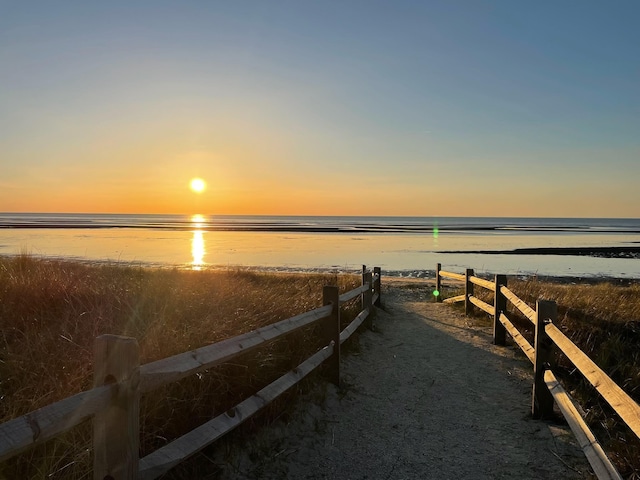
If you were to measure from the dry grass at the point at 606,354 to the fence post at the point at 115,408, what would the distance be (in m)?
4.34

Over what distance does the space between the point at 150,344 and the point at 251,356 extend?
3.66ft

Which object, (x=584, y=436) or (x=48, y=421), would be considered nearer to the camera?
(x=48, y=421)

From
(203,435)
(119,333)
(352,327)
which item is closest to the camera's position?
(203,435)

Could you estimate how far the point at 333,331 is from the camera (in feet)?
22.7

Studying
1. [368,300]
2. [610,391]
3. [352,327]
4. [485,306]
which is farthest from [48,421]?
[485,306]

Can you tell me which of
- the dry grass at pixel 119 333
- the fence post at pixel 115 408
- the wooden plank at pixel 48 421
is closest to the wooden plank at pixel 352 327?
the dry grass at pixel 119 333

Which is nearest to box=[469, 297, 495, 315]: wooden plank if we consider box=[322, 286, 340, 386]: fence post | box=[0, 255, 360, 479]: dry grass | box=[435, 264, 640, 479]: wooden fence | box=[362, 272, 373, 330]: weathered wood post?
box=[435, 264, 640, 479]: wooden fence

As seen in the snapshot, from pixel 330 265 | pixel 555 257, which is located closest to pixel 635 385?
pixel 330 265

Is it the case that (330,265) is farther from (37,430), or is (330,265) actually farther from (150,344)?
(37,430)

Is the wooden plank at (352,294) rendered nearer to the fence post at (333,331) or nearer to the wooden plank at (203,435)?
the fence post at (333,331)

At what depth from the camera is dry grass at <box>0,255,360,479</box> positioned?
3898 millimetres

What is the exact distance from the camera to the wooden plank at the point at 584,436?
12.2 ft

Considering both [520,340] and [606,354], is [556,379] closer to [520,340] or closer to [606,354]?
[520,340]

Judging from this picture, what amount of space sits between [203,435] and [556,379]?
4.16 metres
